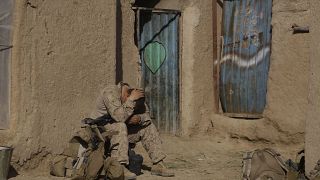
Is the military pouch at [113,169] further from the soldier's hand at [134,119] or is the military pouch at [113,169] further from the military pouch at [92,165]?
the soldier's hand at [134,119]

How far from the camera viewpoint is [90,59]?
753 centimetres

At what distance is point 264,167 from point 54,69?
8.55 ft

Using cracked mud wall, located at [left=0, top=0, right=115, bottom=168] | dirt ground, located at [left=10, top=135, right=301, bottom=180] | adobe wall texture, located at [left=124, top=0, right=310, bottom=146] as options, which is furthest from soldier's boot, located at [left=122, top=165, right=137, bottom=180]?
→ adobe wall texture, located at [left=124, top=0, right=310, bottom=146]

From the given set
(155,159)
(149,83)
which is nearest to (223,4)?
(149,83)

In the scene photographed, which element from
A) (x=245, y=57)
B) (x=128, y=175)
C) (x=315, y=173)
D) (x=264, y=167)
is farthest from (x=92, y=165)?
(x=245, y=57)

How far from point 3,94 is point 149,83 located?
11.1ft

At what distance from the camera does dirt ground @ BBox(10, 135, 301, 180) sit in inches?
273

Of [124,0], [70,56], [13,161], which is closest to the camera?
[13,161]

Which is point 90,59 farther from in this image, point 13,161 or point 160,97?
point 160,97

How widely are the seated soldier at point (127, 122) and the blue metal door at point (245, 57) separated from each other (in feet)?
9.09

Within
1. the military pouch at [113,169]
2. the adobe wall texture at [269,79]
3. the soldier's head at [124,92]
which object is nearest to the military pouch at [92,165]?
the military pouch at [113,169]

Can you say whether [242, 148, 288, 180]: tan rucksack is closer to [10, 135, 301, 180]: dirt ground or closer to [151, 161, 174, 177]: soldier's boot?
[10, 135, 301, 180]: dirt ground

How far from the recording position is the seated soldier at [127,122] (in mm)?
6316

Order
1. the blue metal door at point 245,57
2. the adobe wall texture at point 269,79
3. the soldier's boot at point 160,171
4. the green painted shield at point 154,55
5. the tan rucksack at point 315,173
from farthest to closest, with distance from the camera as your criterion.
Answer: the green painted shield at point 154,55 < the blue metal door at point 245,57 < the adobe wall texture at point 269,79 < the soldier's boot at point 160,171 < the tan rucksack at point 315,173
